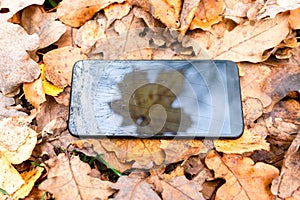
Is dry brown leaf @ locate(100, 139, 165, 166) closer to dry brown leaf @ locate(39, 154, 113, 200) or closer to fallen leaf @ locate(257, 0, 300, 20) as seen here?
dry brown leaf @ locate(39, 154, 113, 200)

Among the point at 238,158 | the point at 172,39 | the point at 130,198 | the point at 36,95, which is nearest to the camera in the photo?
the point at 130,198

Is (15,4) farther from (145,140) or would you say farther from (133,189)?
(133,189)

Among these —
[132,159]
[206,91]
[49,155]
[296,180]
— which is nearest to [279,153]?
[296,180]

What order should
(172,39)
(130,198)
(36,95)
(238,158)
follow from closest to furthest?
1. (130,198)
2. (238,158)
3. (36,95)
4. (172,39)

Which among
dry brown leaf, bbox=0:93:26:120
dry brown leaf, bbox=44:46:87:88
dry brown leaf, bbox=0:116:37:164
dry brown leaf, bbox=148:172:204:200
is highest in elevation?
dry brown leaf, bbox=44:46:87:88

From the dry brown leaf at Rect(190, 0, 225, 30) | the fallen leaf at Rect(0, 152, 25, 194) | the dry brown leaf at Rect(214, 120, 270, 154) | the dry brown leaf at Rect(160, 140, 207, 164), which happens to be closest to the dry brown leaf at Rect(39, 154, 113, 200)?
the fallen leaf at Rect(0, 152, 25, 194)

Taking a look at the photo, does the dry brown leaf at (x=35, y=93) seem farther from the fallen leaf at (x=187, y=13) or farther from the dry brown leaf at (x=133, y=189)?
the fallen leaf at (x=187, y=13)

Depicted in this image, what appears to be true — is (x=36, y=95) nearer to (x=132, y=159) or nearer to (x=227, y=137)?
(x=132, y=159)
